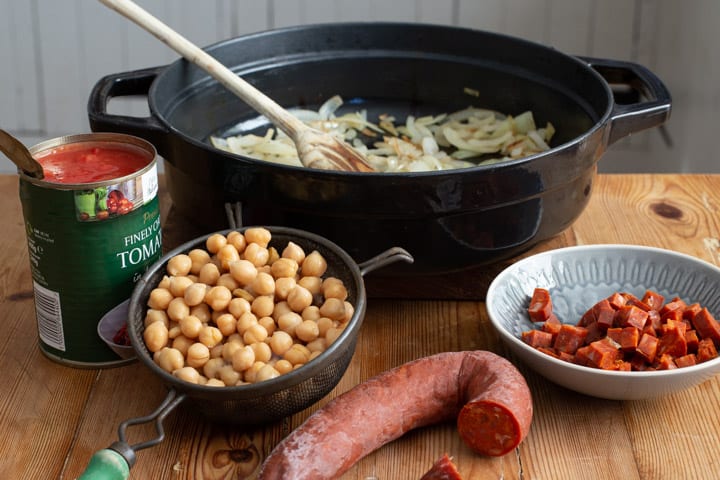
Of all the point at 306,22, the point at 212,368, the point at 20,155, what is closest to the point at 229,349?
the point at 212,368

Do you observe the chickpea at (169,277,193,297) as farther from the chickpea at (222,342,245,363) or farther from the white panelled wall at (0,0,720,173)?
the white panelled wall at (0,0,720,173)

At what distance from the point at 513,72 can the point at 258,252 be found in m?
0.78

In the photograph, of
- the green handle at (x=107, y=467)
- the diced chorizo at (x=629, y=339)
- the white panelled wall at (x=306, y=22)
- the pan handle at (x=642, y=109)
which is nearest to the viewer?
the green handle at (x=107, y=467)

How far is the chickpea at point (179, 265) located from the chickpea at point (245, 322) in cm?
12

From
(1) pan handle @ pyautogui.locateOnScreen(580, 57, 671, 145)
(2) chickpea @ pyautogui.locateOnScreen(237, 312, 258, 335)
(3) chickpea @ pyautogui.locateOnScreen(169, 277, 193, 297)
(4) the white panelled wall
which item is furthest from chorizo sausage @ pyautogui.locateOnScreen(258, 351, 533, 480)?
(4) the white panelled wall

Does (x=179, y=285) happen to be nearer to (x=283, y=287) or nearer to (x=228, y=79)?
(x=283, y=287)

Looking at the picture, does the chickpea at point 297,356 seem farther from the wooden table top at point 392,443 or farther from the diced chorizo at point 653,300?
the diced chorizo at point 653,300

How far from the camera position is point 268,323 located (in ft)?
3.75

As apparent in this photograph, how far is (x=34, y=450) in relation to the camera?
1.12 metres

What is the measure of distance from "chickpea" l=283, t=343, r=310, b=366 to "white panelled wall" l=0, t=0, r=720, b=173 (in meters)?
1.96

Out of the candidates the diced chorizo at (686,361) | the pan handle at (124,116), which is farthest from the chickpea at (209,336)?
the diced chorizo at (686,361)

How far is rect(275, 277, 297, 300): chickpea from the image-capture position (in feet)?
3.84

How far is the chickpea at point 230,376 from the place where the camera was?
3.51 ft

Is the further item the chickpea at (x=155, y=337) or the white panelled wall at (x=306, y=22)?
the white panelled wall at (x=306, y=22)
